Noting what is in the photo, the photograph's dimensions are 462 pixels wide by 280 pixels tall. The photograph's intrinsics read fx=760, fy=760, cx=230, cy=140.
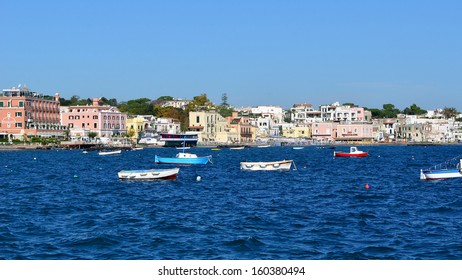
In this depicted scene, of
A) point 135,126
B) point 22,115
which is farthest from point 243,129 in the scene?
point 22,115

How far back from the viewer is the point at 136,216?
2947cm

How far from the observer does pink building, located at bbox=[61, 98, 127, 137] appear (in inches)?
6063

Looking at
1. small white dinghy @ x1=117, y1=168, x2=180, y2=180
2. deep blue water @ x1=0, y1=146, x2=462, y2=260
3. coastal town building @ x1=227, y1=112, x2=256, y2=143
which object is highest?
coastal town building @ x1=227, y1=112, x2=256, y2=143

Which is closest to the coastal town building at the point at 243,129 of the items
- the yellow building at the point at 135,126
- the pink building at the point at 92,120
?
the yellow building at the point at 135,126

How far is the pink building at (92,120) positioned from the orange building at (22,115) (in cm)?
929

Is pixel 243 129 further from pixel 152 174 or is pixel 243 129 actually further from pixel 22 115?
pixel 152 174

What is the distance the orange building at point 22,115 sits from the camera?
138 meters

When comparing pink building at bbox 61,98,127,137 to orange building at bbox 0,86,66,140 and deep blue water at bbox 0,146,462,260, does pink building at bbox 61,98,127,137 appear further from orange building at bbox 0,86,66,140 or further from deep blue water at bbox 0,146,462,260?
deep blue water at bbox 0,146,462,260

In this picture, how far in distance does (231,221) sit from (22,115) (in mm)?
116476

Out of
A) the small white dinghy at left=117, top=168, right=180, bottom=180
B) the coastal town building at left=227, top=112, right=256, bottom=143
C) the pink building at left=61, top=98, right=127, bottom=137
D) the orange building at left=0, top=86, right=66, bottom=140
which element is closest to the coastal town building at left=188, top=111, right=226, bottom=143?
the coastal town building at left=227, top=112, right=256, bottom=143

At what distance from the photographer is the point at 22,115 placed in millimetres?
137500

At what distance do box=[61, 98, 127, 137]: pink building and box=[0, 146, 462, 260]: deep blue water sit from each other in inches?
4266

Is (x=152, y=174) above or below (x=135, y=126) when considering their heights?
below

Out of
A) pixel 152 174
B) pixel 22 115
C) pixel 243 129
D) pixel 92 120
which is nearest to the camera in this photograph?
pixel 152 174
